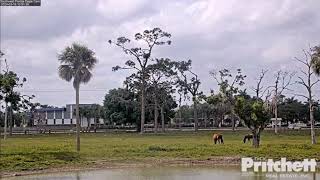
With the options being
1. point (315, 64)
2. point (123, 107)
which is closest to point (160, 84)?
point (123, 107)

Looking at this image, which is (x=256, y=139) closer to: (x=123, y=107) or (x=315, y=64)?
(x=315, y=64)

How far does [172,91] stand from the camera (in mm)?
102188

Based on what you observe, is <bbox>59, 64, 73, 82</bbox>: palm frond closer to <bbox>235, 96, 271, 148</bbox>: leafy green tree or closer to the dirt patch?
the dirt patch

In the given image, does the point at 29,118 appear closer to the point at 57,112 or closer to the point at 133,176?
the point at 57,112

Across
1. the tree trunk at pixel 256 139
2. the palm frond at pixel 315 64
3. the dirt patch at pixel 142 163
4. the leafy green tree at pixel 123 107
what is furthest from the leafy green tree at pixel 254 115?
the leafy green tree at pixel 123 107

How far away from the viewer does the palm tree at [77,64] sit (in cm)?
4291

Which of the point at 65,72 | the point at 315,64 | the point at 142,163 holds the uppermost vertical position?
the point at 315,64

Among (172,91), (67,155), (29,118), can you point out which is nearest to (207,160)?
(67,155)

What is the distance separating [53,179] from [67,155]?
9.14m

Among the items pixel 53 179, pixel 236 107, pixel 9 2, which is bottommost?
pixel 53 179

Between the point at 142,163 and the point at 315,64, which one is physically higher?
the point at 315,64

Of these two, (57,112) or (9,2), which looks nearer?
(9,2)

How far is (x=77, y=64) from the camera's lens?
43.4 m

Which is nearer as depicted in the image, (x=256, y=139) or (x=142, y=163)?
(x=142, y=163)
